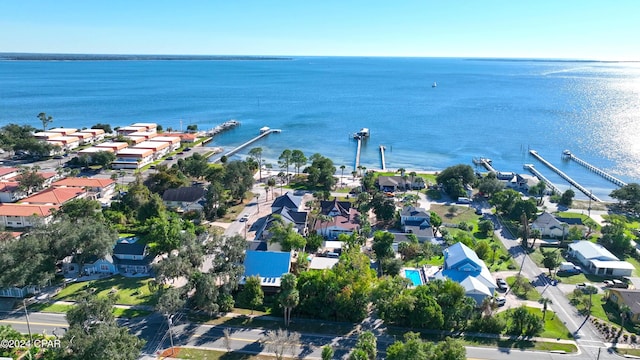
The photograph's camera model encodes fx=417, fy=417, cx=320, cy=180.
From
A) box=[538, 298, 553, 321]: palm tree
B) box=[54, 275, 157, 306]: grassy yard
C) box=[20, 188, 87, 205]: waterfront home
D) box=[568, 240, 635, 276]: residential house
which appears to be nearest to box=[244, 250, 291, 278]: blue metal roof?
box=[54, 275, 157, 306]: grassy yard

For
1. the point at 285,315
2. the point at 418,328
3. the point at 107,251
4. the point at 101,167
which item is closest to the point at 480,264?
the point at 418,328

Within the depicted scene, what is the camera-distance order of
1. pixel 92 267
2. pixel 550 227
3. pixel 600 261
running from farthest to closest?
pixel 550 227 → pixel 600 261 → pixel 92 267

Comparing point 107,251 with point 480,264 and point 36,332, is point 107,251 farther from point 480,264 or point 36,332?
point 480,264

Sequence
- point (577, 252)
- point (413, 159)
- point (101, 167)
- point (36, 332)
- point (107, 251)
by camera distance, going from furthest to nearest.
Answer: point (413, 159)
point (101, 167)
point (577, 252)
point (107, 251)
point (36, 332)

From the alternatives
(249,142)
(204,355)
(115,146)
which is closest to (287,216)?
(204,355)

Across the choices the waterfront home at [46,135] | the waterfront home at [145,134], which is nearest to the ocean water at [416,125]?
the waterfront home at [145,134]

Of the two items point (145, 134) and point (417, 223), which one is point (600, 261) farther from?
point (145, 134)

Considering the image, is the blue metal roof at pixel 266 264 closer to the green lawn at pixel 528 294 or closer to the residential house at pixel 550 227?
the green lawn at pixel 528 294
